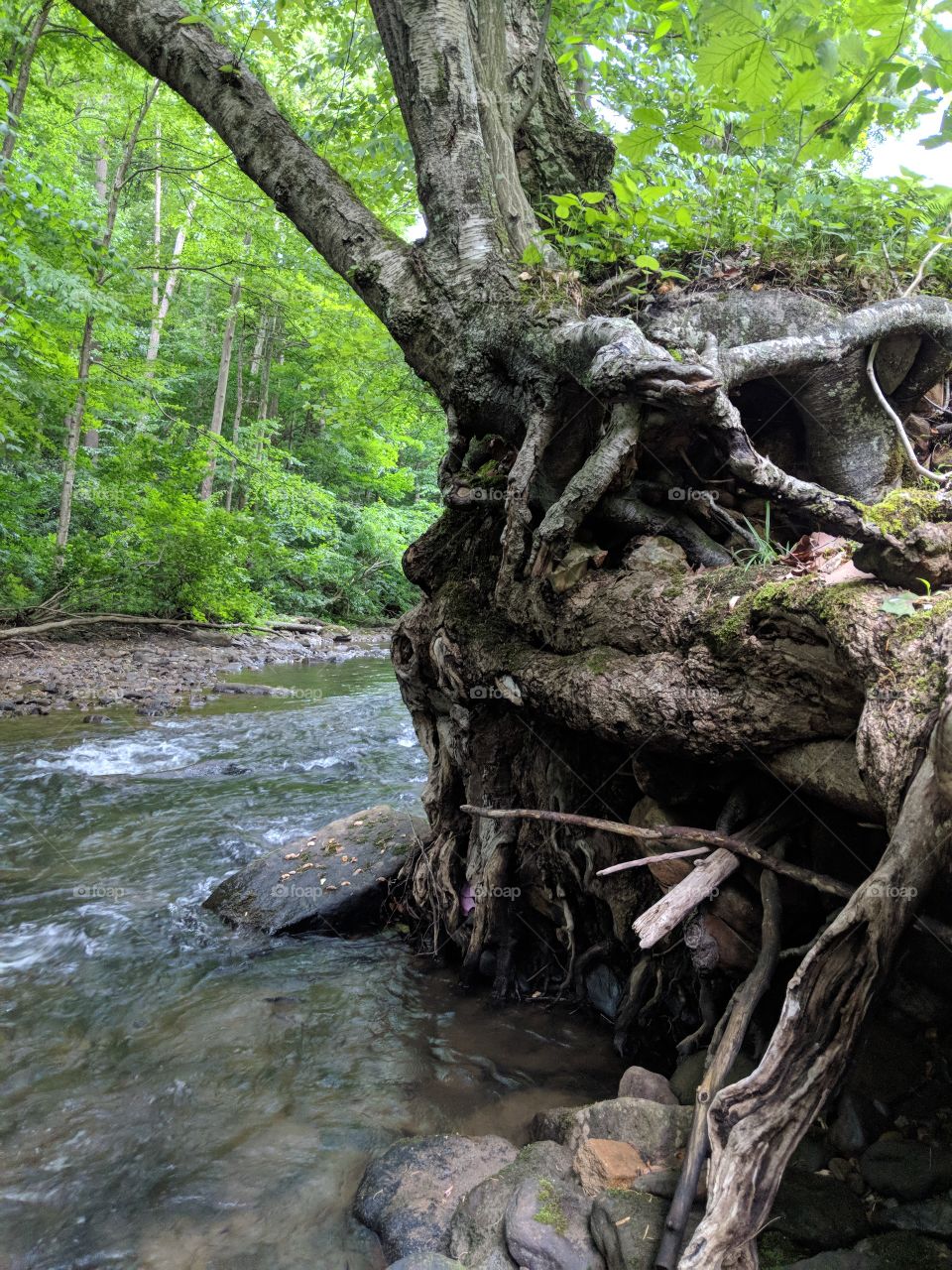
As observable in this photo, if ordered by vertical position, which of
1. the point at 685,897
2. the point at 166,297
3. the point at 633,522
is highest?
the point at 166,297

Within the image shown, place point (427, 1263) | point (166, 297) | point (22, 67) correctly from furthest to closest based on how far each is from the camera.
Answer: point (166, 297) < point (22, 67) < point (427, 1263)

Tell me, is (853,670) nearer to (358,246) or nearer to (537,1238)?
(537,1238)

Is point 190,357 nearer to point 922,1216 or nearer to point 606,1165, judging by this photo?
point 606,1165

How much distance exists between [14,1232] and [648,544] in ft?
12.1

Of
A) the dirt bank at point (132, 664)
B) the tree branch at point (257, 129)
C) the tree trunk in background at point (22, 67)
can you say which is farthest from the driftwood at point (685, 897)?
the tree trunk in background at point (22, 67)

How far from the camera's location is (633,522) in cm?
373

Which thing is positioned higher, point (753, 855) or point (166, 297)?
point (166, 297)

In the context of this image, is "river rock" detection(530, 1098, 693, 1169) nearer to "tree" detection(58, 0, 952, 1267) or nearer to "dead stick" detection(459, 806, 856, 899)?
"tree" detection(58, 0, 952, 1267)

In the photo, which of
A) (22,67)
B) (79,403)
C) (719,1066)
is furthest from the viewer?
(79,403)

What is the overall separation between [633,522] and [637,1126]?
2592 millimetres

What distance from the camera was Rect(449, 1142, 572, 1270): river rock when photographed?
2344mm

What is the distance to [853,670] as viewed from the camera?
231 centimetres

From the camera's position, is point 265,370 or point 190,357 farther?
point 190,357

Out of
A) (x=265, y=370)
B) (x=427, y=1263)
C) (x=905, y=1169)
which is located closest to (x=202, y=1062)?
(x=427, y=1263)
